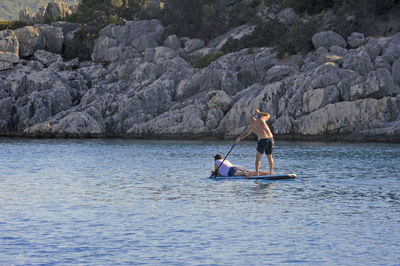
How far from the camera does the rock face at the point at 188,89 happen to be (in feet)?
187

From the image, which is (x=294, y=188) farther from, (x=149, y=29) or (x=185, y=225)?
(x=149, y=29)

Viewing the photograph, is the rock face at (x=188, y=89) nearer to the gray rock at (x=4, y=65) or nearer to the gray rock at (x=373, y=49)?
the gray rock at (x=373, y=49)

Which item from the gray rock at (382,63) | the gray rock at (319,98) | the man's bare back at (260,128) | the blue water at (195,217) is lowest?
the blue water at (195,217)

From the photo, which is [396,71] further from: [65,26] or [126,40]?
[65,26]

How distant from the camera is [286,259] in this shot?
12.4 m

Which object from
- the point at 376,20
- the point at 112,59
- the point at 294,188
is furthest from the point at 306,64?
the point at 294,188

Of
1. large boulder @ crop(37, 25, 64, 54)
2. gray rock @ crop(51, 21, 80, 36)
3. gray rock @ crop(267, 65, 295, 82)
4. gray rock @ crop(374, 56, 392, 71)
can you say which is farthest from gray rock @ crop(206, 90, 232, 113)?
gray rock @ crop(51, 21, 80, 36)

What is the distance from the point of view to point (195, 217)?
55.8 feet

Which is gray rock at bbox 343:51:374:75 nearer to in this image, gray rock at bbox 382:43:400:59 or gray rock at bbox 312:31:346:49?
gray rock at bbox 382:43:400:59

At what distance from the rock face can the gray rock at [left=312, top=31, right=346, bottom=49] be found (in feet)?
0.37

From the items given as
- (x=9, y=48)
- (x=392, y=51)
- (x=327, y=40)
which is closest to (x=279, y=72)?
(x=327, y=40)

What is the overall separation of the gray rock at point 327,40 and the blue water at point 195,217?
3744cm

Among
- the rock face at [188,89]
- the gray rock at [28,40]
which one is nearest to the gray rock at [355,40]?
the rock face at [188,89]

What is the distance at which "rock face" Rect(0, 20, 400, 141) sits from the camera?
56969mm
